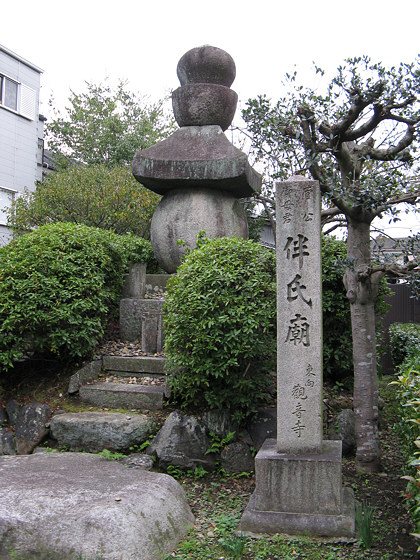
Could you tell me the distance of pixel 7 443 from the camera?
520cm

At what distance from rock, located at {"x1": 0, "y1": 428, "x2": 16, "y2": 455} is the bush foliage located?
6428 mm

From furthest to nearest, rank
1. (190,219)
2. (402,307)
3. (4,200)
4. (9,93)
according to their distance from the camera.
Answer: (9,93)
(4,200)
(402,307)
(190,219)

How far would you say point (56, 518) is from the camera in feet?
11.0

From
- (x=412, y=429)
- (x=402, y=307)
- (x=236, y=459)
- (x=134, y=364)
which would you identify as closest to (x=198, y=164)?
(x=134, y=364)

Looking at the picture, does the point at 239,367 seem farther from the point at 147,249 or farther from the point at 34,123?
the point at 34,123

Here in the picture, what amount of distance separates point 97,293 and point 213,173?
2.36 meters

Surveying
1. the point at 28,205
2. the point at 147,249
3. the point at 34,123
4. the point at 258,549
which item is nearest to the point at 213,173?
the point at 147,249

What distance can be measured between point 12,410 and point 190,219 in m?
3.44

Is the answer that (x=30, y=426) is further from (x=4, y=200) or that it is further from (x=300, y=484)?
(x=4, y=200)

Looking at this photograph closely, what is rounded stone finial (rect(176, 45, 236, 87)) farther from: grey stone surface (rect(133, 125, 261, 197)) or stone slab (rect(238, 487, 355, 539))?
stone slab (rect(238, 487, 355, 539))

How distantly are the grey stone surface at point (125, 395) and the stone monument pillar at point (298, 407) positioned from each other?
4.89 ft

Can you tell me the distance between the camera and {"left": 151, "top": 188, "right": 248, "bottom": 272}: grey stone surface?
24.1 ft

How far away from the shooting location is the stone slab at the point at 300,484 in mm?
3879

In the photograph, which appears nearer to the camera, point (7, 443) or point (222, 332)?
point (222, 332)
